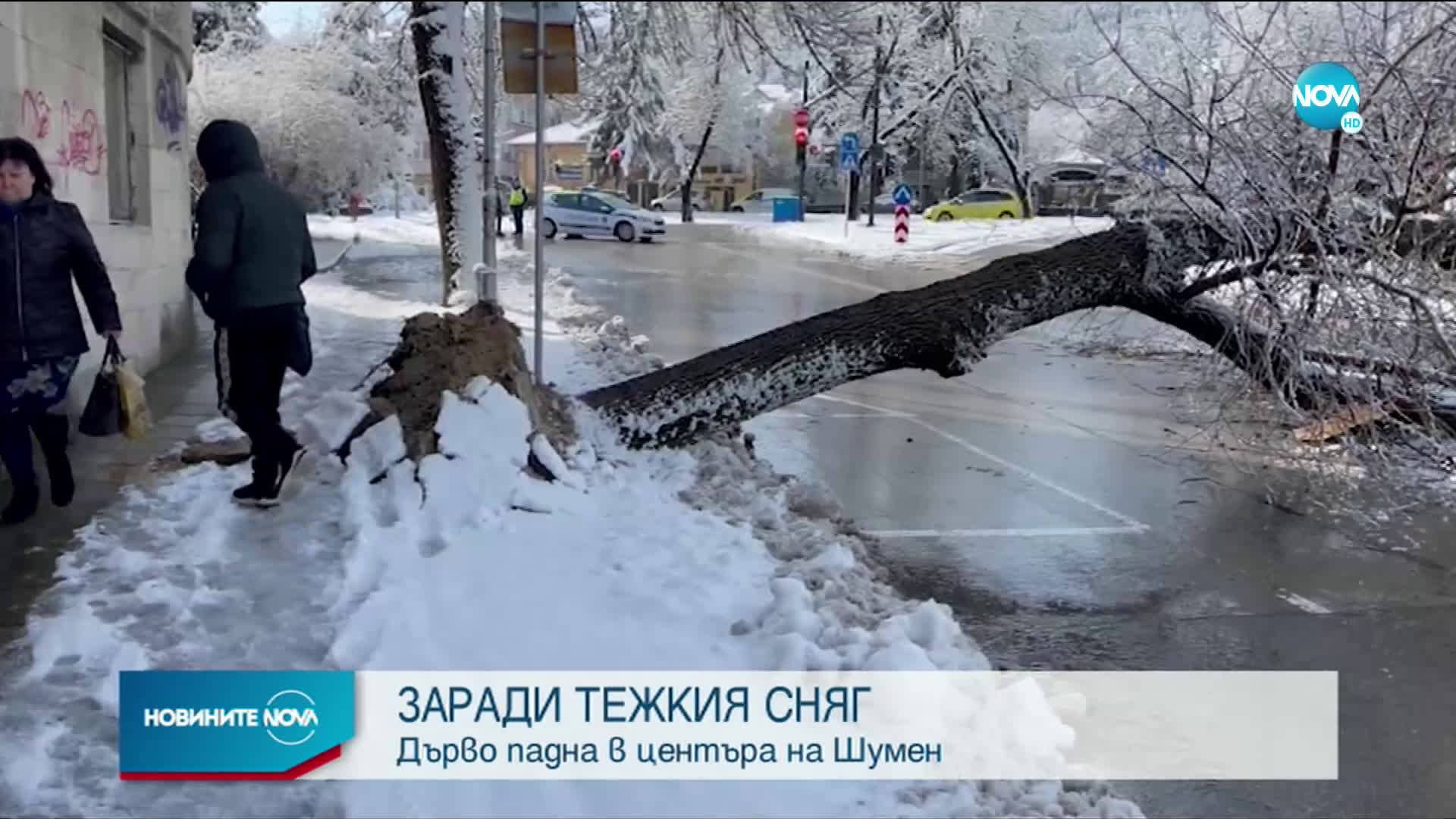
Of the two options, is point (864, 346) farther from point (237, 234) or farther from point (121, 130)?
point (121, 130)

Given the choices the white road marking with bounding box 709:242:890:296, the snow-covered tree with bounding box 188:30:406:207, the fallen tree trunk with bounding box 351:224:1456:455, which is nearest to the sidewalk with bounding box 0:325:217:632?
the fallen tree trunk with bounding box 351:224:1456:455

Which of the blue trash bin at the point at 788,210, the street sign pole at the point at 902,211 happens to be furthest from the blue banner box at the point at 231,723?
the blue trash bin at the point at 788,210

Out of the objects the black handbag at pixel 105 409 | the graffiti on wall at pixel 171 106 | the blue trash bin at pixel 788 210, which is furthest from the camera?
the blue trash bin at pixel 788 210

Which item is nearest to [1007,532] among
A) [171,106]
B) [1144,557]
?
[1144,557]

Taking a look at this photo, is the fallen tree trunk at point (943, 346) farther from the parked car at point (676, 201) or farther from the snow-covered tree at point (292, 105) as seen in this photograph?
the parked car at point (676, 201)

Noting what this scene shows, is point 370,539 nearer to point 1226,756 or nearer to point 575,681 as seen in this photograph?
point 575,681

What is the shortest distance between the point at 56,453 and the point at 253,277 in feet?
3.90

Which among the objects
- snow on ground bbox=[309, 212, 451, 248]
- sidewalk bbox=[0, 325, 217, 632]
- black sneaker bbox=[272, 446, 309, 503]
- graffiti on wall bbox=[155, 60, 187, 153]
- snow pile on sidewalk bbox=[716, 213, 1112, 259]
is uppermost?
graffiti on wall bbox=[155, 60, 187, 153]

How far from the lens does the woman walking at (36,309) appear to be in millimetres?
5387

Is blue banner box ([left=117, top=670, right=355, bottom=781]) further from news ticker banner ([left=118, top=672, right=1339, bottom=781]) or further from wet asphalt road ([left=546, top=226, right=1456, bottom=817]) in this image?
wet asphalt road ([left=546, top=226, right=1456, bottom=817])

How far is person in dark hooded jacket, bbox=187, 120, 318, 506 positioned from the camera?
5.53m

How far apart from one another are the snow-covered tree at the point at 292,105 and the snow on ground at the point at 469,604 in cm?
2106

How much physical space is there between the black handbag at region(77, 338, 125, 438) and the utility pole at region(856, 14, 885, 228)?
16.9 feet

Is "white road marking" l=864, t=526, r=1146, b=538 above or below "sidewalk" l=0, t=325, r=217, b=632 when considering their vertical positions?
below
